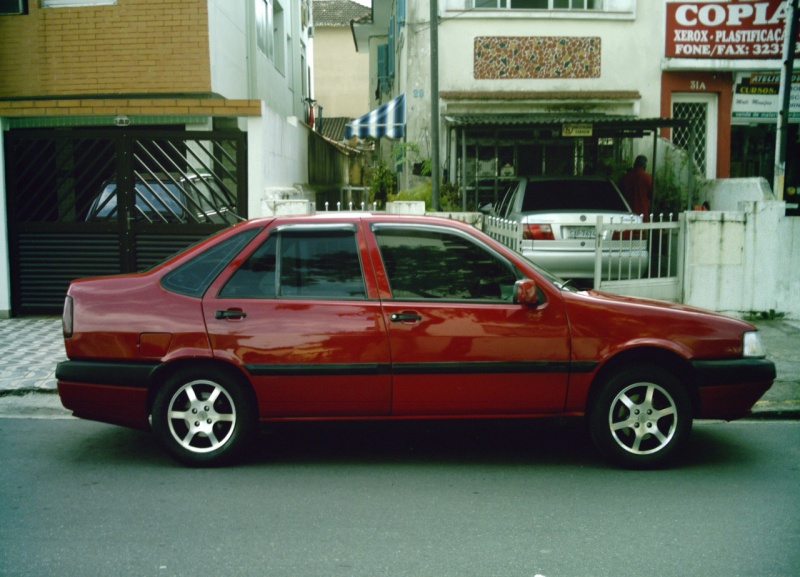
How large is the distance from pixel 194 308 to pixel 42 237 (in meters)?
6.26

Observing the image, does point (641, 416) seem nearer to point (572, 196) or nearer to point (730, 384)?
point (730, 384)

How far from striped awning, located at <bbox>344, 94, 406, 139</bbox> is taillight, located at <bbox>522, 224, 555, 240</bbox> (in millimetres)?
5356

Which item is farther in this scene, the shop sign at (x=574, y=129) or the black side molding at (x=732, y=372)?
the shop sign at (x=574, y=129)

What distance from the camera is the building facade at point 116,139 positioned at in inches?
418

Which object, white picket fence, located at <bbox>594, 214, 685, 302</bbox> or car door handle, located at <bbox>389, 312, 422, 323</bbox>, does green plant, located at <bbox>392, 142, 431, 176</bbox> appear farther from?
car door handle, located at <bbox>389, 312, 422, 323</bbox>

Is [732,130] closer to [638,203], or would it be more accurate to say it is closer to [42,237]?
[638,203]

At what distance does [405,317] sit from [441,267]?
45 centimetres

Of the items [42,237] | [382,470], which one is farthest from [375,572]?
[42,237]

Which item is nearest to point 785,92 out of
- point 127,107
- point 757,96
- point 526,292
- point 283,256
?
point 757,96

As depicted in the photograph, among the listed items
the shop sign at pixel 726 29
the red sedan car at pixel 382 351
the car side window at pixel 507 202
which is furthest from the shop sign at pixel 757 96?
the red sedan car at pixel 382 351

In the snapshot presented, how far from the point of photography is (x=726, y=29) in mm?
14148

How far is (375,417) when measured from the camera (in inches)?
216

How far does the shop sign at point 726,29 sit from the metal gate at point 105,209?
8088 mm

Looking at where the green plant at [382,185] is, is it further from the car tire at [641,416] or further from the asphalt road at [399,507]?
the car tire at [641,416]
